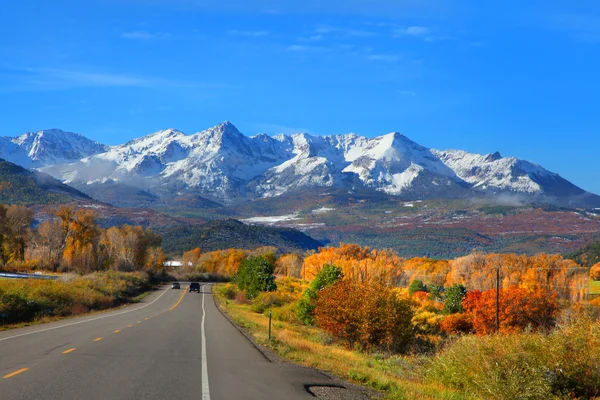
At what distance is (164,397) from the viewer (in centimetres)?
1124

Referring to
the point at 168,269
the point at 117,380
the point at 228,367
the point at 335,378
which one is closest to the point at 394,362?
the point at 335,378

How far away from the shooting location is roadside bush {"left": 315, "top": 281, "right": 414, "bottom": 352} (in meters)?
→ 31.9

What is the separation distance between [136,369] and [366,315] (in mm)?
18912

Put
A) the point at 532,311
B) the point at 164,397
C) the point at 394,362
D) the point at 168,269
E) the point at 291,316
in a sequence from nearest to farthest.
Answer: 1. the point at 164,397
2. the point at 394,362
3. the point at 291,316
4. the point at 532,311
5. the point at 168,269

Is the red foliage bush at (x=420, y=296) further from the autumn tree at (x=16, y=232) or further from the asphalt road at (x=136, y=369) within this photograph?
the asphalt road at (x=136, y=369)

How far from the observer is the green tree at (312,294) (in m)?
48.0

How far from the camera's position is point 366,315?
3186cm

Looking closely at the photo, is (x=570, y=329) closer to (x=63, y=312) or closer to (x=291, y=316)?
(x=63, y=312)

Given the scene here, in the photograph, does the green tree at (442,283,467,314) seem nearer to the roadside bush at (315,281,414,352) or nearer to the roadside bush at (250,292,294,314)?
the roadside bush at (250,292,294,314)

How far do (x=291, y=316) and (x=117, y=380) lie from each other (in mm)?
37700

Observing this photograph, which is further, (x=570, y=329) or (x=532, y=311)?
(x=532, y=311)

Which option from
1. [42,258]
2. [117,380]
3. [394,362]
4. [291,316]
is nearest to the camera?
[117,380]

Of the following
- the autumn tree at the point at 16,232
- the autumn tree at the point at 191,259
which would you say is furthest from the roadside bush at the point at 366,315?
the autumn tree at the point at 191,259

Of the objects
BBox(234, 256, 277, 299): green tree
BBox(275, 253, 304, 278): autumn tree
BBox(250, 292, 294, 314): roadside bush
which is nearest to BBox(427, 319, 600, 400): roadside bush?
BBox(250, 292, 294, 314): roadside bush
